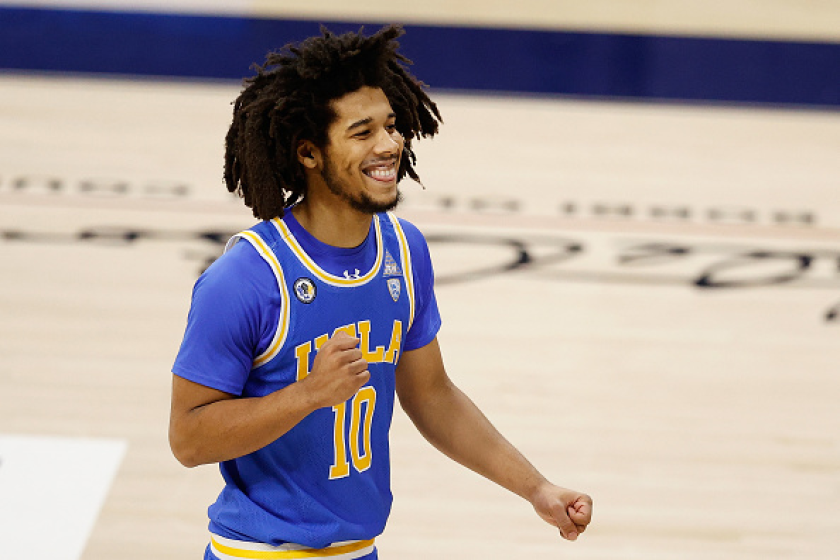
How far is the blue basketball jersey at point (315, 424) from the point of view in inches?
68.7

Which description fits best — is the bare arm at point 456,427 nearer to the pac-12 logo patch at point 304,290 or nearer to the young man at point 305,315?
the young man at point 305,315

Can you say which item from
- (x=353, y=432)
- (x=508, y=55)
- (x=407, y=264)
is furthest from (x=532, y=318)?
(x=508, y=55)

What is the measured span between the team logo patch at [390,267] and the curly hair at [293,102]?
17 cm

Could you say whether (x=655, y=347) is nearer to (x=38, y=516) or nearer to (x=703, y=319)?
(x=703, y=319)

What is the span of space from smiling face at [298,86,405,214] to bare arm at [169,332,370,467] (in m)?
0.24

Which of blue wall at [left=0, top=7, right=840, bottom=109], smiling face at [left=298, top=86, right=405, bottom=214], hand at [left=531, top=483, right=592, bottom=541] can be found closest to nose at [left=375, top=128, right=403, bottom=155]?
smiling face at [left=298, top=86, right=405, bottom=214]

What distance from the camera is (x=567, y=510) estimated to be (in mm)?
1869

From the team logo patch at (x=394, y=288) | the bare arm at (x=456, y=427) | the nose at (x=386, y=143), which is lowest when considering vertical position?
the bare arm at (x=456, y=427)

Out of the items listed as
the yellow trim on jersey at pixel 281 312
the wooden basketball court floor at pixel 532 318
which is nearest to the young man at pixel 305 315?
the yellow trim on jersey at pixel 281 312

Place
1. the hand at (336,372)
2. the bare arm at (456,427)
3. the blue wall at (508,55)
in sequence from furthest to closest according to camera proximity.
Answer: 1. the blue wall at (508,55)
2. the bare arm at (456,427)
3. the hand at (336,372)

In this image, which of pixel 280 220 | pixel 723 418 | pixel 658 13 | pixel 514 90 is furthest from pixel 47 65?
pixel 280 220

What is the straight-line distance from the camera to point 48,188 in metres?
6.13

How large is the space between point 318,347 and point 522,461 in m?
0.44

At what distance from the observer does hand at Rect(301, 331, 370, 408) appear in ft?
5.18
